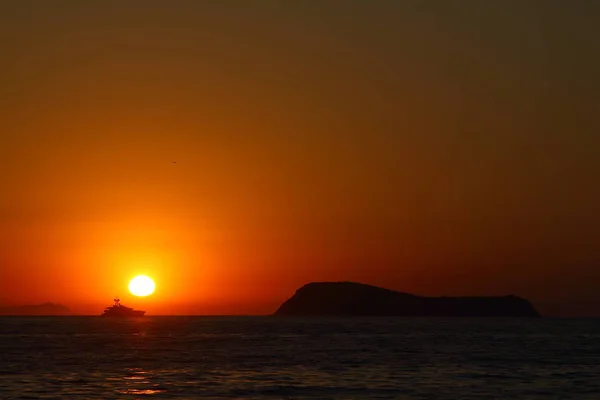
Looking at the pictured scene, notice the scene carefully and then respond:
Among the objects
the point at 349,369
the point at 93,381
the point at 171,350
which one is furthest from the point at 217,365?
the point at 171,350

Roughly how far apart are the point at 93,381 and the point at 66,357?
28465 mm

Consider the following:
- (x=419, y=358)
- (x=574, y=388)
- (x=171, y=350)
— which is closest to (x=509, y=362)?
(x=419, y=358)

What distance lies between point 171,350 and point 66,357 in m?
16.7

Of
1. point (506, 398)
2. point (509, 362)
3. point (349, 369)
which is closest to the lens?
point (506, 398)

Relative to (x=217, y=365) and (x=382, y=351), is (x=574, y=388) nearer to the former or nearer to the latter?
(x=217, y=365)

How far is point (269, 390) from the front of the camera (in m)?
60.8

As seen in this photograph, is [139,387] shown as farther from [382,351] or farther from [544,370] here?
[382,351]

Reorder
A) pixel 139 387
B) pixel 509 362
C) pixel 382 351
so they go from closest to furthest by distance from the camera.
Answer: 1. pixel 139 387
2. pixel 509 362
3. pixel 382 351

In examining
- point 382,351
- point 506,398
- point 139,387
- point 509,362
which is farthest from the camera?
point 382,351

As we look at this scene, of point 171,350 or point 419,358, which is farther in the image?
point 171,350

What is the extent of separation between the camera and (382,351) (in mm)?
104688

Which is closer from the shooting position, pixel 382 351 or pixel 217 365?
pixel 217 365

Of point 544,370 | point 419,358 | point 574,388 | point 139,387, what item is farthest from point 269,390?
point 419,358

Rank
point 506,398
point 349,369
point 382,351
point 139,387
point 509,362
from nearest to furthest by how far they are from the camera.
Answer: point 506,398 → point 139,387 → point 349,369 → point 509,362 → point 382,351
